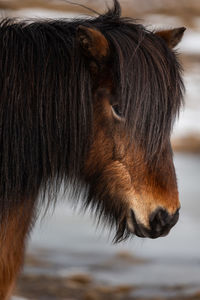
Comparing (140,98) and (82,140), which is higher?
(140,98)

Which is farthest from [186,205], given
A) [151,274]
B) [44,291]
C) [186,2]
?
[186,2]

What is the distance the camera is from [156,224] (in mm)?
1936

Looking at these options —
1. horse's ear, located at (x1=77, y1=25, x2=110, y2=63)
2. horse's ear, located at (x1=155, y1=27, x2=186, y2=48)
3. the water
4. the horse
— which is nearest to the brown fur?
the horse


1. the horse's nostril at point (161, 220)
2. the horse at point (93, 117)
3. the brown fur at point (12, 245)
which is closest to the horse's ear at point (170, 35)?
the horse at point (93, 117)

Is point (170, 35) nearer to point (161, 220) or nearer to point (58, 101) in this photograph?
point (58, 101)

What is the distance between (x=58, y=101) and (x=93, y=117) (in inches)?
4.4

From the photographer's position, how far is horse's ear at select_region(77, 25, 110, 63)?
189 centimetres

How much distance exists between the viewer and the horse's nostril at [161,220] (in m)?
1.92

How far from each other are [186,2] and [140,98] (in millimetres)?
7460

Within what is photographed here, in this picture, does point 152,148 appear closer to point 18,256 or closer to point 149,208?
point 149,208

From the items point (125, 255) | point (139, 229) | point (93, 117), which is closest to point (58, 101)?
point (93, 117)

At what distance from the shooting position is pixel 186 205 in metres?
5.61

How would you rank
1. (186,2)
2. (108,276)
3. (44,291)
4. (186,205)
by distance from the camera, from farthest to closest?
(186,2), (186,205), (108,276), (44,291)

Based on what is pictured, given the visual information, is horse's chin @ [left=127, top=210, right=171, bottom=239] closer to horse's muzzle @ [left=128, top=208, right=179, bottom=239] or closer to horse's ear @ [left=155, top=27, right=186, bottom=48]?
horse's muzzle @ [left=128, top=208, right=179, bottom=239]
